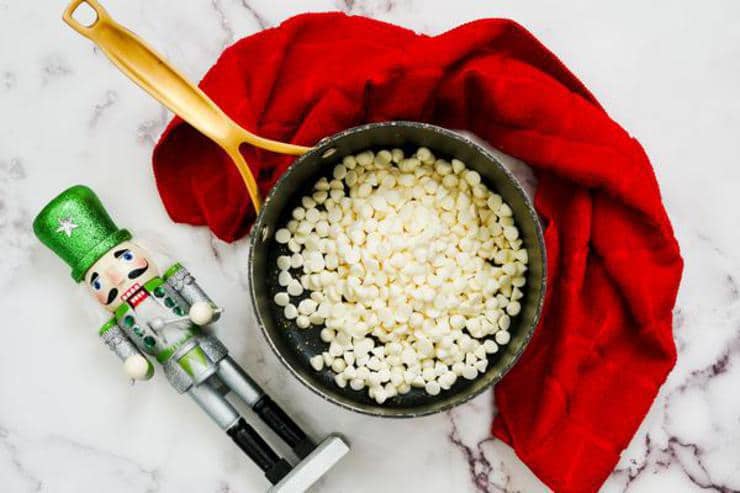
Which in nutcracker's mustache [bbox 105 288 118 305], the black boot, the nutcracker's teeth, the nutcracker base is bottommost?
the nutcracker base

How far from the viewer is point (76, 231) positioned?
0.66m

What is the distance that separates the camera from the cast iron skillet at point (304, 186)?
59 centimetres

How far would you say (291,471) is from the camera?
65 centimetres

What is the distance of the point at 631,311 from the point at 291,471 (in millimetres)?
335

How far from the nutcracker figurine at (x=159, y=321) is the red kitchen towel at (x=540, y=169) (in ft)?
0.25

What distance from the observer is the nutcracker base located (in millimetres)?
642

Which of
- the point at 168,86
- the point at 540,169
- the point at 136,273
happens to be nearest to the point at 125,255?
the point at 136,273

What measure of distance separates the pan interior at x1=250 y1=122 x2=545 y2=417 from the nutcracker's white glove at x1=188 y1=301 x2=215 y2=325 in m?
0.05

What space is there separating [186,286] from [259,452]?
0.53ft

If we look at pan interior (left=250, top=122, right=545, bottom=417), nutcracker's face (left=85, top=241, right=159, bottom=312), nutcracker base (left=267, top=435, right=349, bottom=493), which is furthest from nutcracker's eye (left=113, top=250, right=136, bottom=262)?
nutcracker base (left=267, top=435, right=349, bottom=493)

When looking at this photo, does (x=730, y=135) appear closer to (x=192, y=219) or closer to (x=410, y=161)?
(x=410, y=161)

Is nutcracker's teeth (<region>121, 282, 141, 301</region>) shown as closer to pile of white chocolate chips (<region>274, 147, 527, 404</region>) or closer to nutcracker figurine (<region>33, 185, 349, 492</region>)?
nutcracker figurine (<region>33, 185, 349, 492</region>)

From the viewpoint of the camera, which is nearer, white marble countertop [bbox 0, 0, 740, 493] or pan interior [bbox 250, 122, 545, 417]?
pan interior [bbox 250, 122, 545, 417]

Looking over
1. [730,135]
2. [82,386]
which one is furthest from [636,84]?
[82,386]
